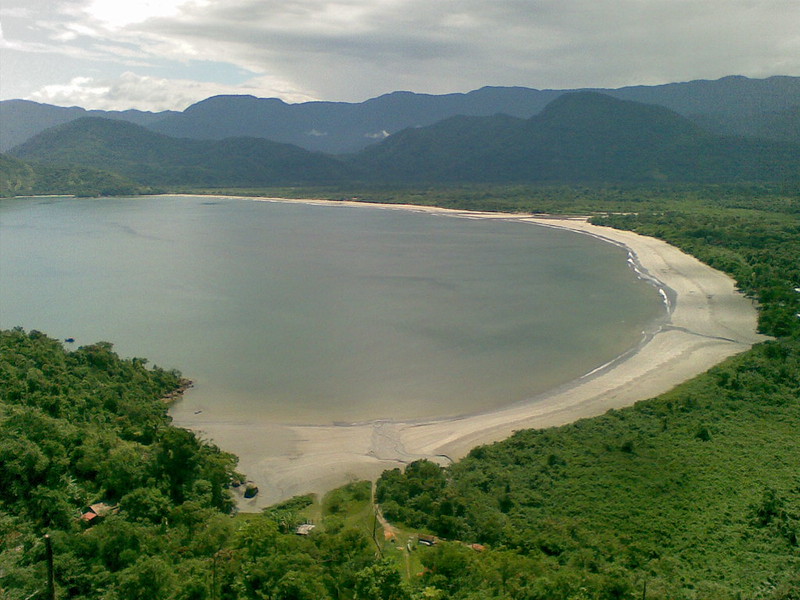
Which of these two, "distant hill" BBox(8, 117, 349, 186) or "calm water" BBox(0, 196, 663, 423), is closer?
"calm water" BBox(0, 196, 663, 423)

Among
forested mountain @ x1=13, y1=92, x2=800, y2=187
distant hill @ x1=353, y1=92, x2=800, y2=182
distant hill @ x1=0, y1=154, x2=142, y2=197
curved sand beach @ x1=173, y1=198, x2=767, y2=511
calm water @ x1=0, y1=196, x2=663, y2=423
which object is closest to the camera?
curved sand beach @ x1=173, y1=198, x2=767, y2=511

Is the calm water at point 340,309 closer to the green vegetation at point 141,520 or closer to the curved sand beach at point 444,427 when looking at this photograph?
the curved sand beach at point 444,427

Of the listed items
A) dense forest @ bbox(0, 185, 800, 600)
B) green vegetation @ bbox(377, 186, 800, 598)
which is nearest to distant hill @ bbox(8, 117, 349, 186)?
dense forest @ bbox(0, 185, 800, 600)

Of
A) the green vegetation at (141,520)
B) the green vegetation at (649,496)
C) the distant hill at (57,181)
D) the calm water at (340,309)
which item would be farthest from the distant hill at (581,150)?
the green vegetation at (141,520)

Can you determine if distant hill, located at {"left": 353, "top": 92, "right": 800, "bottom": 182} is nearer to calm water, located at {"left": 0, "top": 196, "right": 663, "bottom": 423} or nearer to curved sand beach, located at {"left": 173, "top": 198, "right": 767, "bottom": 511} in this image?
calm water, located at {"left": 0, "top": 196, "right": 663, "bottom": 423}

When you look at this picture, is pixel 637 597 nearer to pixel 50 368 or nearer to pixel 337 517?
pixel 337 517

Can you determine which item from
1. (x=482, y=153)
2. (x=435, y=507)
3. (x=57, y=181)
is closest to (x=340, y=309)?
(x=435, y=507)
